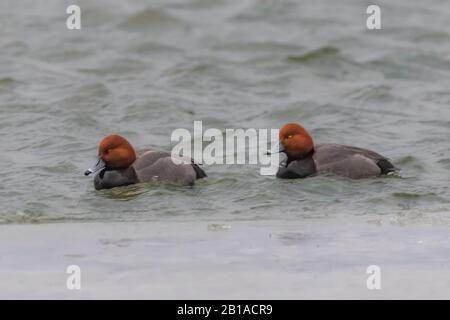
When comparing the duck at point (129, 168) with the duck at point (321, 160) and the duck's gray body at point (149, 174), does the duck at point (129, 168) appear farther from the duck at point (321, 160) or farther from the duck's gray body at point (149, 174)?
the duck at point (321, 160)

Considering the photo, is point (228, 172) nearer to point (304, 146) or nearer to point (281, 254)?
point (304, 146)

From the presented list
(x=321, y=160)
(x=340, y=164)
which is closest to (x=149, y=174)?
(x=321, y=160)

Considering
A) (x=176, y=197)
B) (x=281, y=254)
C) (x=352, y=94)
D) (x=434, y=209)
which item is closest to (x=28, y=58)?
(x=352, y=94)

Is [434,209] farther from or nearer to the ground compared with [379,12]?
nearer to the ground

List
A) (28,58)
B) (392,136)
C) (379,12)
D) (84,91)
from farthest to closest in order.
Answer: (379,12) < (28,58) < (84,91) < (392,136)

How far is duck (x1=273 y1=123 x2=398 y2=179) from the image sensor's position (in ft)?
41.6

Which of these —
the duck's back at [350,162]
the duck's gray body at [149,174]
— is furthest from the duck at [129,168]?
the duck's back at [350,162]

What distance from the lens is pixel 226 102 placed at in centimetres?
1723

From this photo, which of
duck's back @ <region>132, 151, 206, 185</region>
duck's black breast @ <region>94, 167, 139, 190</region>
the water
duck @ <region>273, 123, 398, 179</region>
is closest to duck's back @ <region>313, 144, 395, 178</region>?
duck @ <region>273, 123, 398, 179</region>

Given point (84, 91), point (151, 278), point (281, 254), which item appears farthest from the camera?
point (84, 91)

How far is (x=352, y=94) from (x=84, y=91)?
3.82 m

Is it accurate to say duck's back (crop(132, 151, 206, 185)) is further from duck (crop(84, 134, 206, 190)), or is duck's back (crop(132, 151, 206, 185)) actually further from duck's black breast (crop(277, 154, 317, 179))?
duck's black breast (crop(277, 154, 317, 179))

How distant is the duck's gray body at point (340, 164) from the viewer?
499 inches

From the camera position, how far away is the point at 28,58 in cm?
1959
